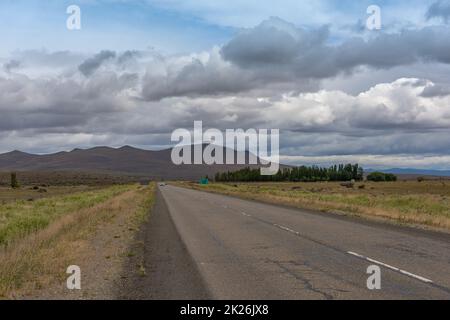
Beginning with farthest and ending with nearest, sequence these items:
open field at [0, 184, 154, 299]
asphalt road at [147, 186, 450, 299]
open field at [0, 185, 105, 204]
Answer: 1. open field at [0, 185, 105, 204]
2. open field at [0, 184, 154, 299]
3. asphalt road at [147, 186, 450, 299]

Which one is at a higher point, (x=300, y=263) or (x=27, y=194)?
(x=300, y=263)

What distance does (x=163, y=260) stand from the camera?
43.4ft

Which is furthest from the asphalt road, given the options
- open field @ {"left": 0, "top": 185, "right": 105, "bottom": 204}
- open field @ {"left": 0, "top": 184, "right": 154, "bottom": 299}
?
open field @ {"left": 0, "top": 185, "right": 105, "bottom": 204}

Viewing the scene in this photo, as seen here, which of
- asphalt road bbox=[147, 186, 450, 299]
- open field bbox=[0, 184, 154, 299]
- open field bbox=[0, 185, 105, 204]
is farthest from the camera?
open field bbox=[0, 185, 105, 204]

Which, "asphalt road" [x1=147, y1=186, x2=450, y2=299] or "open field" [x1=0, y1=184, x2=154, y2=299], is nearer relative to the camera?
"asphalt road" [x1=147, y1=186, x2=450, y2=299]

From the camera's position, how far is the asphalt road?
9.38 meters

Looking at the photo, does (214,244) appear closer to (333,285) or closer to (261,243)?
(261,243)

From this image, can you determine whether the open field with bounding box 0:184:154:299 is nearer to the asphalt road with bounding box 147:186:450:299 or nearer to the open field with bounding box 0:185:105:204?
the asphalt road with bounding box 147:186:450:299

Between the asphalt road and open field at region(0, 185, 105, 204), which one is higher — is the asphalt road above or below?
above

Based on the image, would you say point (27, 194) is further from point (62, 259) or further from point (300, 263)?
point (300, 263)

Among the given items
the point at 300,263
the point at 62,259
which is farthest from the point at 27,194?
the point at 300,263

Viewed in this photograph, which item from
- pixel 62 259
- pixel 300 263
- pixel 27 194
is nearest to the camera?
pixel 300 263

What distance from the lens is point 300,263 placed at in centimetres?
1244
